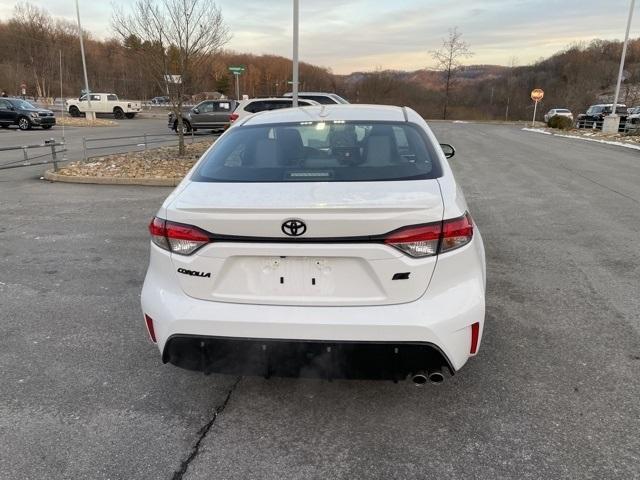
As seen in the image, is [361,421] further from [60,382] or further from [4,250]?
[4,250]

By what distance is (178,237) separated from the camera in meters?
2.54

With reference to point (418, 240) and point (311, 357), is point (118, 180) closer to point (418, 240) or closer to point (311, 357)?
point (311, 357)

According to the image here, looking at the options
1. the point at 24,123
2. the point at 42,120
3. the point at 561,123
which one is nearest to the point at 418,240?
the point at 42,120

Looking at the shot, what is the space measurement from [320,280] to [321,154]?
1125 mm

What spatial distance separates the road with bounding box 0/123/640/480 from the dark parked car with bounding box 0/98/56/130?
2588cm

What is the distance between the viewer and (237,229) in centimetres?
242

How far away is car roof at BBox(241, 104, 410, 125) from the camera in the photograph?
356 centimetres

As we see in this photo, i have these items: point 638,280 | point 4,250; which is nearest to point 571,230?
point 638,280

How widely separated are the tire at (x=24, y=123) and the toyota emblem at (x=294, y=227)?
30.0 metres

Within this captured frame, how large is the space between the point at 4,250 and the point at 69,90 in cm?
7881

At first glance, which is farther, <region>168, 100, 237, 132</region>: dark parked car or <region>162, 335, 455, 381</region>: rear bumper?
<region>168, 100, 237, 132</region>: dark parked car

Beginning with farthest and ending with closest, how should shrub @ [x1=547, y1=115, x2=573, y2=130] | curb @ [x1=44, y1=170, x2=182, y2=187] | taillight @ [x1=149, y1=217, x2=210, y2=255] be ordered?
shrub @ [x1=547, y1=115, x2=573, y2=130] < curb @ [x1=44, y1=170, x2=182, y2=187] < taillight @ [x1=149, y1=217, x2=210, y2=255]

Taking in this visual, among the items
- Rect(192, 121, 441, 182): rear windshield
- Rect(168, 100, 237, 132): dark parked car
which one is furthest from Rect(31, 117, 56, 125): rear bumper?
Rect(192, 121, 441, 182): rear windshield

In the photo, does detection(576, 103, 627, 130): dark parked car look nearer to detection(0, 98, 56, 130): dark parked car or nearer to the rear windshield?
detection(0, 98, 56, 130): dark parked car
